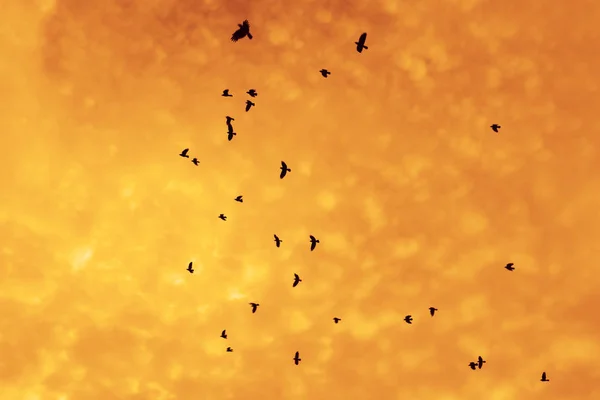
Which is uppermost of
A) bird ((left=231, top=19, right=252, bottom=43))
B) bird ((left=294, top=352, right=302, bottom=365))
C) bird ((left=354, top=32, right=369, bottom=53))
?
bird ((left=354, top=32, right=369, bottom=53))

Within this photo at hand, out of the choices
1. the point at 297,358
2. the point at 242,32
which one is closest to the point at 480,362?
the point at 297,358

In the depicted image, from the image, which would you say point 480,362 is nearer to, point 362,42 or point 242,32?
point 362,42

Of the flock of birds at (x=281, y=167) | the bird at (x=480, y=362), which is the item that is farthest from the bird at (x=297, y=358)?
the bird at (x=480, y=362)

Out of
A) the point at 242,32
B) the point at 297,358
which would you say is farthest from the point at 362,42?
the point at 297,358

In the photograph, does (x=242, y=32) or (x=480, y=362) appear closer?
(x=242, y=32)

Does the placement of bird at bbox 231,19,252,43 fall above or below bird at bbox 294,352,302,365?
→ above

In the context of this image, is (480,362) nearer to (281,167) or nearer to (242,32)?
(281,167)

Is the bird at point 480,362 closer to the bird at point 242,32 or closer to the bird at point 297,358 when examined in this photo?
the bird at point 297,358

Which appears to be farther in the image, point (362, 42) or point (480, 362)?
point (480, 362)

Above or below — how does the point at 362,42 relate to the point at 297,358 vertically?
above

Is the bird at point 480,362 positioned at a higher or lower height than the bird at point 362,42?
lower

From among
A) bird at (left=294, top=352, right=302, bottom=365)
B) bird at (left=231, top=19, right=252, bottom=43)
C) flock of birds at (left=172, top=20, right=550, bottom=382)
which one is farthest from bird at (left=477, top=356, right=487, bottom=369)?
bird at (left=231, top=19, right=252, bottom=43)

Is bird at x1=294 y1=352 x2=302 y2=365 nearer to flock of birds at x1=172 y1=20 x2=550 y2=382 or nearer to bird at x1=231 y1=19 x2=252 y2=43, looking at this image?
flock of birds at x1=172 y1=20 x2=550 y2=382
